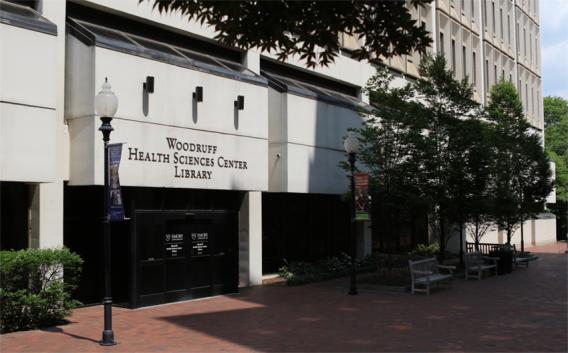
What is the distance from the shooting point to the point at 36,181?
1145 cm

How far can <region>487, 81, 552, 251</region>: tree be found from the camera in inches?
959

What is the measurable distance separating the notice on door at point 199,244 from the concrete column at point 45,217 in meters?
3.24

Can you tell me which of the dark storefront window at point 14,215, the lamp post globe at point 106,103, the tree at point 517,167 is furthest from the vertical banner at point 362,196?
the tree at point 517,167

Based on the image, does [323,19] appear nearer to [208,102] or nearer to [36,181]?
[36,181]

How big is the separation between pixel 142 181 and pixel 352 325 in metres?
5.52

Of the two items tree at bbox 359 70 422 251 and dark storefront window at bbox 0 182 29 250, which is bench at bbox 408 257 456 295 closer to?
tree at bbox 359 70 422 251

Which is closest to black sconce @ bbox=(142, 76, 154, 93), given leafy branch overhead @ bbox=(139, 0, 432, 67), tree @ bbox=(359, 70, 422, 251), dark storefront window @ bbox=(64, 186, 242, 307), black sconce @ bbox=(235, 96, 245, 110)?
dark storefront window @ bbox=(64, 186, 242, 307)

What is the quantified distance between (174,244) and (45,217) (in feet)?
10.00

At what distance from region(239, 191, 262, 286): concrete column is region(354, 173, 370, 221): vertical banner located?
125 inches

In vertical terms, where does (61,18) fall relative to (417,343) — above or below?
above

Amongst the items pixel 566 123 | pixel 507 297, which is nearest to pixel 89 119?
pixel 507 297

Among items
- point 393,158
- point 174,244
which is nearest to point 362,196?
point 393,158

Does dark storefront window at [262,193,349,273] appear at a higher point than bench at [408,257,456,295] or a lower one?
higher

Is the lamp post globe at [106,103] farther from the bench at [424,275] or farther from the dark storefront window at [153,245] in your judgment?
the bench at [424,275]
